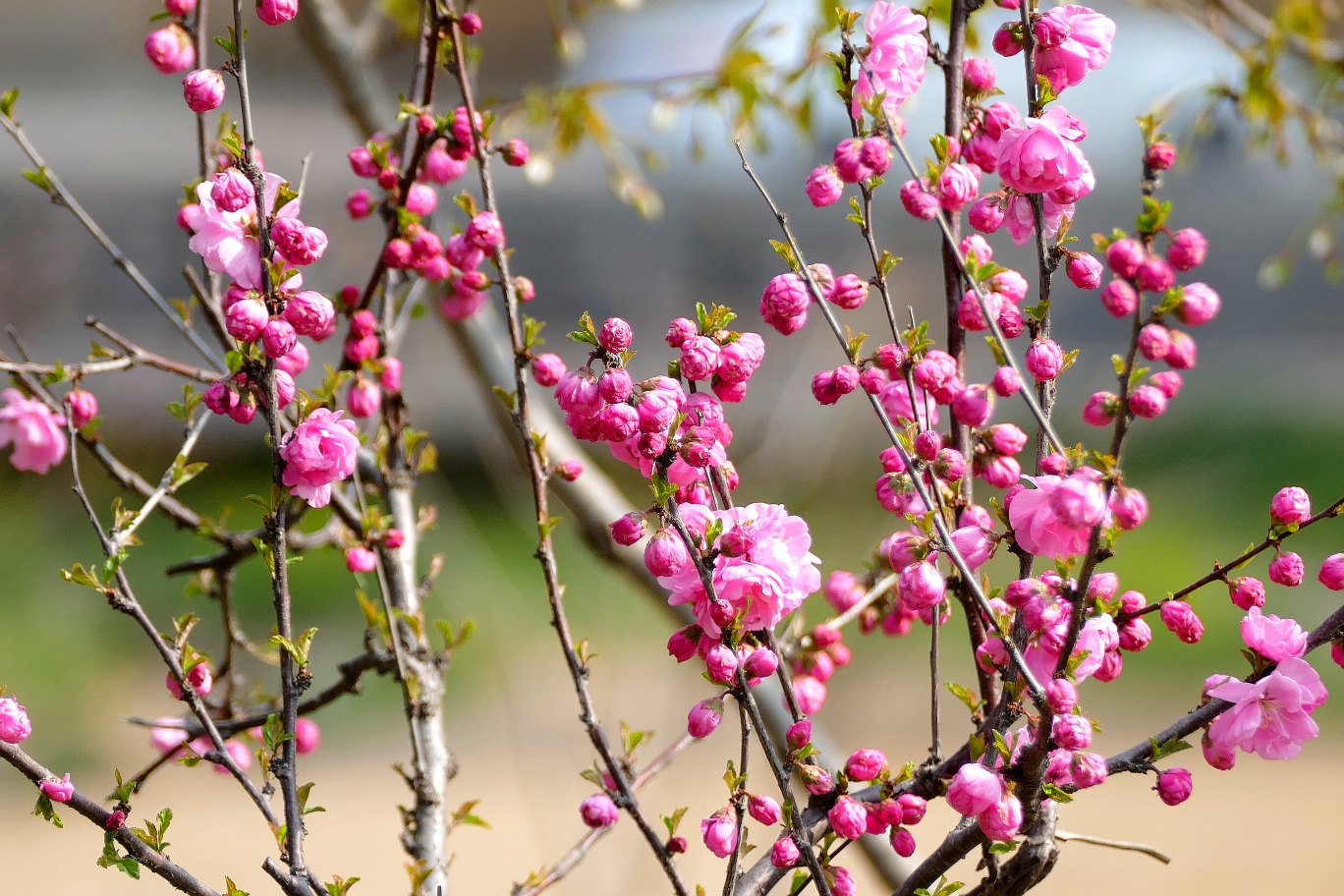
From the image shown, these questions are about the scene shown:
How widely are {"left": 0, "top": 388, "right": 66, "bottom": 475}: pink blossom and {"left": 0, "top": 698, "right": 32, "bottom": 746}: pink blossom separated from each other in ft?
1.15

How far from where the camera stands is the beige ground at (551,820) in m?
2.71

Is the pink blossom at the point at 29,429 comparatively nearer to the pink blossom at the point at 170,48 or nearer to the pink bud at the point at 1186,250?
the pink blossom at the point at 170,48

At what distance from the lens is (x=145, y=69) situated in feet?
17.4

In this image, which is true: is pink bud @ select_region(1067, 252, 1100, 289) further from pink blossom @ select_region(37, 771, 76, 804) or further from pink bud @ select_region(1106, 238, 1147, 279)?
pink blossom @ select_region(37, 771, 76, 804)

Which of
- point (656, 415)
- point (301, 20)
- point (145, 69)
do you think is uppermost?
point (145, 69)

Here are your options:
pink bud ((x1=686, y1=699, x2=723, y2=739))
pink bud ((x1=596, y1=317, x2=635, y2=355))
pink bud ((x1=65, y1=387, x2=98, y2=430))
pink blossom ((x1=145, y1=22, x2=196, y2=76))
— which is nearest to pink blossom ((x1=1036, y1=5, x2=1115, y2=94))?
pink bud ((x1=596, y1=317, x2=635, y2=355))

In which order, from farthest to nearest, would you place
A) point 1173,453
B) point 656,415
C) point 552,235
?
point 552,235 < point 1173,453 < point 656,415

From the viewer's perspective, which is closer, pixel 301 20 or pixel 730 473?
pixel 730 473

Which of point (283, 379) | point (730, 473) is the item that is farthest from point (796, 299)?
point (283, 379)

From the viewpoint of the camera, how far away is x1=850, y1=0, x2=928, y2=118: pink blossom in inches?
21.4

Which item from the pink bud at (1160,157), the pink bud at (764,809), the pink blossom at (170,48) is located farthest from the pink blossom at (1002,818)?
the pink blossom at (170,48)

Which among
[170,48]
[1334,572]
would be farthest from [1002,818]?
[170,48]

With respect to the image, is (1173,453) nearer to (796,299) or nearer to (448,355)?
(448,355)

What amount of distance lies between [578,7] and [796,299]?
0.98m
